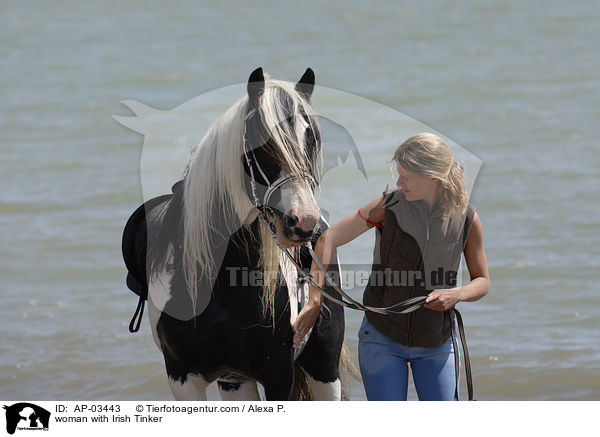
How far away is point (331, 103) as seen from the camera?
11.8m

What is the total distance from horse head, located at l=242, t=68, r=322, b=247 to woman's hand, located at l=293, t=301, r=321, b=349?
0.36m

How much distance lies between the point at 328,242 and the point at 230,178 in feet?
1.52

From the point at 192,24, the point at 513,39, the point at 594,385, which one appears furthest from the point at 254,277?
the point at 192,24

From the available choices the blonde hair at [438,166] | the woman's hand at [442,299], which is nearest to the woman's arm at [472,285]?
the woman's hand at [442,299]

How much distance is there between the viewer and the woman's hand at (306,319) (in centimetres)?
294

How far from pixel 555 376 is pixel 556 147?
652 cm

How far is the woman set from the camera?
2889mm

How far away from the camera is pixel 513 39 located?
17.0 metres
